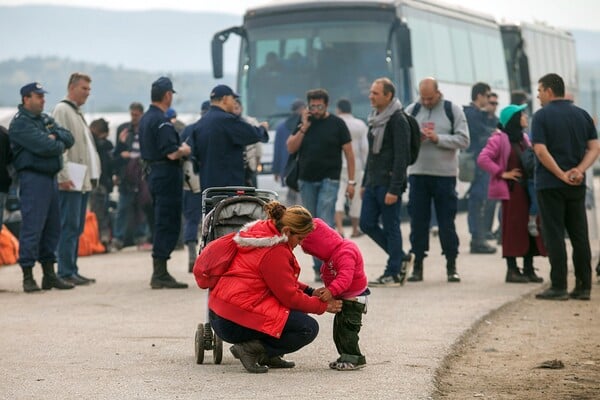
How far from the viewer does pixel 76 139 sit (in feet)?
51.2

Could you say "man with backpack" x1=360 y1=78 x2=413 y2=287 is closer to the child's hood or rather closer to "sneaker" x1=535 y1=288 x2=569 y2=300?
"sneaker" x1=535 y1=288 x2=569 y2=300

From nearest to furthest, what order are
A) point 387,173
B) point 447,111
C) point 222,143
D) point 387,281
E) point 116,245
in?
point 222,143, point 387,173, point 387,281, point 447,111, point 116,245

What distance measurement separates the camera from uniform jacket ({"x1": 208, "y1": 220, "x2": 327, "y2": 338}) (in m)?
8.93

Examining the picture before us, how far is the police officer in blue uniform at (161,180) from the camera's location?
1480 cm

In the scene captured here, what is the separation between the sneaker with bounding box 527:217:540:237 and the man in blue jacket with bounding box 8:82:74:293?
448 cm

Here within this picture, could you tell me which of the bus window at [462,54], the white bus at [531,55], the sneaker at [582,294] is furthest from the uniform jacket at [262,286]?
the white bus at [531,55]

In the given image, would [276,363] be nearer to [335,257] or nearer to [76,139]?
[335,257]

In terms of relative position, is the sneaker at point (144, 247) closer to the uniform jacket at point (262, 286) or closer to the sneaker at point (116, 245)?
the sneaker at point (116, 245)

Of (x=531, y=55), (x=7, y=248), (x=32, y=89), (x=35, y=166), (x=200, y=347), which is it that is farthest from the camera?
(x=531, y=55)

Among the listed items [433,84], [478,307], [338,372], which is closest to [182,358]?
[338,372]

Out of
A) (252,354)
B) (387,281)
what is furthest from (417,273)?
(252,354)

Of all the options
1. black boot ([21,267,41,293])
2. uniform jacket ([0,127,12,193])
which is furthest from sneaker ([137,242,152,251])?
uniform jacket ([0,127,12,193])

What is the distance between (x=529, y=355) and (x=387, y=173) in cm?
477

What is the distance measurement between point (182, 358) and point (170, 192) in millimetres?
5149
